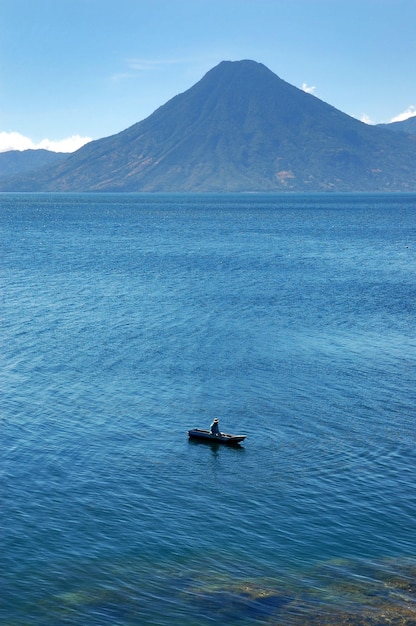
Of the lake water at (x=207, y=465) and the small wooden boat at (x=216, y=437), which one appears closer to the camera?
the lake water at (x=207, y=465)

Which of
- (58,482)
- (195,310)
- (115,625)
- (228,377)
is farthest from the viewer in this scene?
(195,310)

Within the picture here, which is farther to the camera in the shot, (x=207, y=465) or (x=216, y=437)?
(x=216, y=437)

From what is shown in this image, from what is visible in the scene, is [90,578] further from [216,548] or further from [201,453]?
[201,453]

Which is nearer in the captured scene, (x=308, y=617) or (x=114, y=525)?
(x=308, y=617)

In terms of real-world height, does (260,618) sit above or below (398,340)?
below

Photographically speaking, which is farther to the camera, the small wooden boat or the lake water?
the small wooden boat

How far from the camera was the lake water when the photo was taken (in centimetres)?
3484

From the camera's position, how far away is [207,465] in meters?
50.9

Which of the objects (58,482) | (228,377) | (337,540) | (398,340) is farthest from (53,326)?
(337,540)

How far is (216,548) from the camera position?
39.0m

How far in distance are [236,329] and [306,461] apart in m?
40.7

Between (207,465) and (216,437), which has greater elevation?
(216,437)

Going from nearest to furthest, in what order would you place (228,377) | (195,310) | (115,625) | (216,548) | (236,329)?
(115,625), (216,548), (228,377), (236,329), (195,310)

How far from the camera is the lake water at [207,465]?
34844 millimetres
